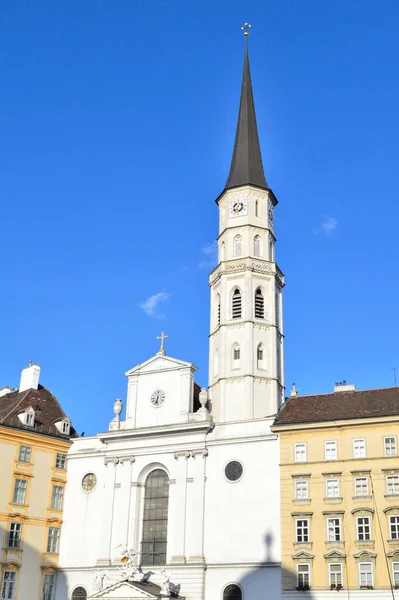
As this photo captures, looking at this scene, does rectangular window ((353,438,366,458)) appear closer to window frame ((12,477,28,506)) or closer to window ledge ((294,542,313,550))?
window ledge ((294,542,313,550))

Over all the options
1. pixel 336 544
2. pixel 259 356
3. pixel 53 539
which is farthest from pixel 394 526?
pixel 53 539

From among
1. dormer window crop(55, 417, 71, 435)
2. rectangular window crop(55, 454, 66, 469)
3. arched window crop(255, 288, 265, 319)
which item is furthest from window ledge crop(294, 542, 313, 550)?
dormer window crop(55, 417, 71, 435)

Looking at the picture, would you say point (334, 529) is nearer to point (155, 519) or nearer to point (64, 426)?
point (155, 519)

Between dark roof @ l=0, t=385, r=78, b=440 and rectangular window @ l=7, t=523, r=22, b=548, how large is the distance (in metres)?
6.75

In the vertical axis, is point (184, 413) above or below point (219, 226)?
below

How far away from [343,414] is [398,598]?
11.3 metres

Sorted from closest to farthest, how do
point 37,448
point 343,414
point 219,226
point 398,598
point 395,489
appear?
point 398,598 < point 395,489 < point 343,414 < point 37,448 < point 219,226

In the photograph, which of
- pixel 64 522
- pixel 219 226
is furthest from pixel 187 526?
pixel 219 226

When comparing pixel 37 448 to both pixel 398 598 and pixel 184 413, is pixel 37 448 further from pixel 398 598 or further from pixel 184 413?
pixel 398 598

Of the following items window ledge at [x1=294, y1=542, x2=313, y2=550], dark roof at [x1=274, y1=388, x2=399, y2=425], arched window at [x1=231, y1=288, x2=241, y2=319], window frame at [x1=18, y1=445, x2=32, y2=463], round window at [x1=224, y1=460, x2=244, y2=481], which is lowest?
window ledge at [x1=294, y1=542, x2=313, y2=550]

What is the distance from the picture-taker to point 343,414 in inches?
1865

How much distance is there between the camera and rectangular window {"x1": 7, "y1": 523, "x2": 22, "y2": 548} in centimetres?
5047

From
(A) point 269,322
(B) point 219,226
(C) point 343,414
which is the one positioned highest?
(B) point 219,226

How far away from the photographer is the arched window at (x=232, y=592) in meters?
45.9
